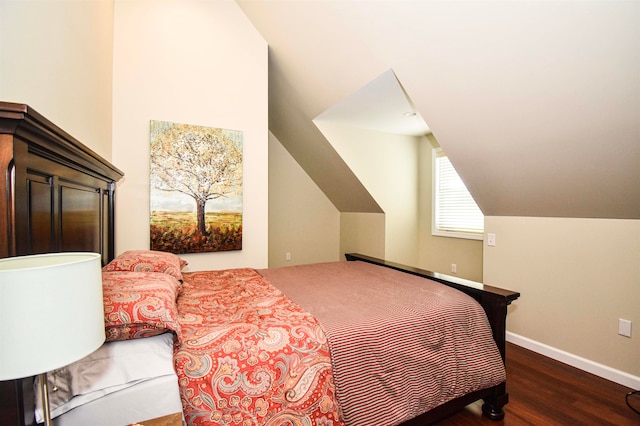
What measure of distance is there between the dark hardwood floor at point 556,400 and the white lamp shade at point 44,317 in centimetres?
190

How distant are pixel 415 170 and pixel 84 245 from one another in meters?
4.00

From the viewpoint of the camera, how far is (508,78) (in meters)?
1.88

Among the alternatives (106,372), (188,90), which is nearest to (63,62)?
(188,90)

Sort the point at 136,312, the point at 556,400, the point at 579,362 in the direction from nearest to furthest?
the point at 136,312 < the point at 556,400 < the point at 579,362

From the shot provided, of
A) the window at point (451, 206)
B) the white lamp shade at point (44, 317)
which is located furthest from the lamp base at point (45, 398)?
the window at point (451, 206)

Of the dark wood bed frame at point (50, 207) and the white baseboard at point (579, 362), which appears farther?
the white baseboard at point (579, 362)

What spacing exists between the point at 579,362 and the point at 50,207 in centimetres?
352

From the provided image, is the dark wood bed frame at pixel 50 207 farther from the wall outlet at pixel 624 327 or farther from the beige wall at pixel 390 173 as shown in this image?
the beige wall at pixel 390 173

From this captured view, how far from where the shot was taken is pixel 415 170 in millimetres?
4496

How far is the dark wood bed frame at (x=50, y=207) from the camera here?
818 millimetres

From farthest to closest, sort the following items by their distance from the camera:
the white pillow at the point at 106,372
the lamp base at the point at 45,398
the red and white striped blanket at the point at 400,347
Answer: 1. the red and white striped blanket at the point at 400,347
2. the white pillow at the point at 106,372
3. the lamp base at the point at 45,398

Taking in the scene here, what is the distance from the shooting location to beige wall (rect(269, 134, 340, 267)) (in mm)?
4875

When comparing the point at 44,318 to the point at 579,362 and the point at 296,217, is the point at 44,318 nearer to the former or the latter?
the point at 579,362

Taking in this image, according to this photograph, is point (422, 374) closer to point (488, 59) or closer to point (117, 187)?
point (488, 59)
